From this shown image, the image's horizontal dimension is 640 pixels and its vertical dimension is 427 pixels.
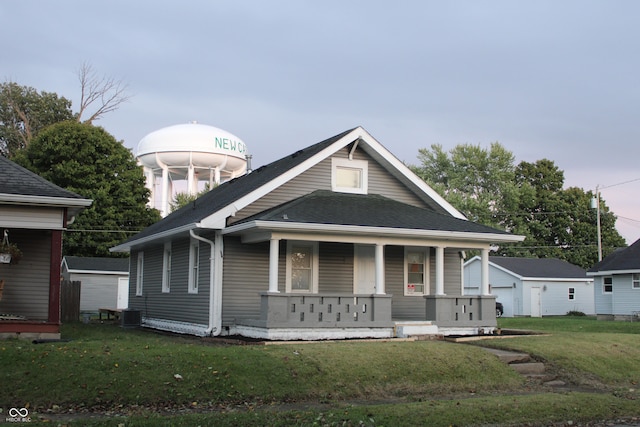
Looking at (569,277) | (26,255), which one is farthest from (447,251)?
(569,277)

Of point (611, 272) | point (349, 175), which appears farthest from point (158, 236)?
point (611, 272)

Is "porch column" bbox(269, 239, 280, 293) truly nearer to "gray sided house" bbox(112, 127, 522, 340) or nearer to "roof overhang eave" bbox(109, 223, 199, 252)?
"gray sided house" bbox(112, 127, 522, 340)

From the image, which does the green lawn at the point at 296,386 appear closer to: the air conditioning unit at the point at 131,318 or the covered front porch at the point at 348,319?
the covered front porch at the point at 348,319

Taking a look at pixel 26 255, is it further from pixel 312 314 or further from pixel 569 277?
pixel 569 277

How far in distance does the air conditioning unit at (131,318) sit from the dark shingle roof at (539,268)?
94.7ft

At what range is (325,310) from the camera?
18328mm

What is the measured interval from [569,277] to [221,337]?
35188mm

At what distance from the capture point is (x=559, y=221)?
64125 mm

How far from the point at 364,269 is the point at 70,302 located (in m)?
13.0

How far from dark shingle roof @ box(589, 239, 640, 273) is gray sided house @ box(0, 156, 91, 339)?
30.0m

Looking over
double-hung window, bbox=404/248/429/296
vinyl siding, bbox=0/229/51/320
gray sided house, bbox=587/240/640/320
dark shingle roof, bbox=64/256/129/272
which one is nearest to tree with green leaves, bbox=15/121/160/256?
dark shingle roof, bbox=64/256/129/272

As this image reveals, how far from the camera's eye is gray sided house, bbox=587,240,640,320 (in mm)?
38594

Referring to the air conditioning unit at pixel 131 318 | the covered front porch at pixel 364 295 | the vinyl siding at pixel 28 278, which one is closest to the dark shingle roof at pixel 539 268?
the covered front porch at pixel 364 295

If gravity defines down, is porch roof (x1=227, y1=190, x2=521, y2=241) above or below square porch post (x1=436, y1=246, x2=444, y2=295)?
above
